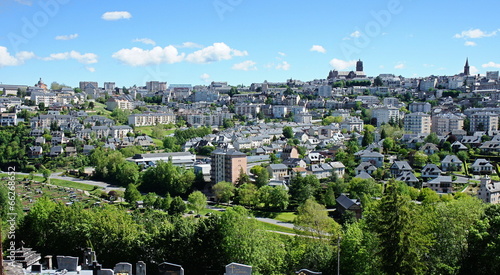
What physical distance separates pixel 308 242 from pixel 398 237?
4.02 metres

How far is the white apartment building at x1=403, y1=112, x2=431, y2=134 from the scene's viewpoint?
3856cm

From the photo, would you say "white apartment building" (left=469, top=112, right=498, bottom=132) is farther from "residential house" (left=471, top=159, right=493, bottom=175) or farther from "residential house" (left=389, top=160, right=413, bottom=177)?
"residential house" (left=389, top=160, right=413, bottom=177)

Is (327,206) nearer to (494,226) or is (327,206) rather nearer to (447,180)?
(447,180)

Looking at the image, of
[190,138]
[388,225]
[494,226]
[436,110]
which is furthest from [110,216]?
[436,110]

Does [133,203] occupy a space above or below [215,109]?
below

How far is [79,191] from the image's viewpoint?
25.4 m

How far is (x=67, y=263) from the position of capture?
325 inches

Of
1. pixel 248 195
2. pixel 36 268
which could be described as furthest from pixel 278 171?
pixel 36 268

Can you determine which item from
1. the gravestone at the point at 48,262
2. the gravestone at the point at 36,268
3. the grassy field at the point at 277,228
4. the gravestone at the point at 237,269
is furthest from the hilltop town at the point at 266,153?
the gravestone at the point at 36,268

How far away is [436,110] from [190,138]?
72.9 ft

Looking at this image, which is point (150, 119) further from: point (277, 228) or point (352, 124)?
point (277, 228)

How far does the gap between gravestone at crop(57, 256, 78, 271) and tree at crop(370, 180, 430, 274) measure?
5.47 meters

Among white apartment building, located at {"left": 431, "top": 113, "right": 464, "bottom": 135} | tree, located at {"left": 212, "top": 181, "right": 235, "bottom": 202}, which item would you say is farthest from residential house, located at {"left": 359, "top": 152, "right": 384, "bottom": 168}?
white apartment building, located at {"left": 431, "top": 113, "right": 464, "bottom": 135}

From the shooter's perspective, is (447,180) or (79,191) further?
(79,191)
